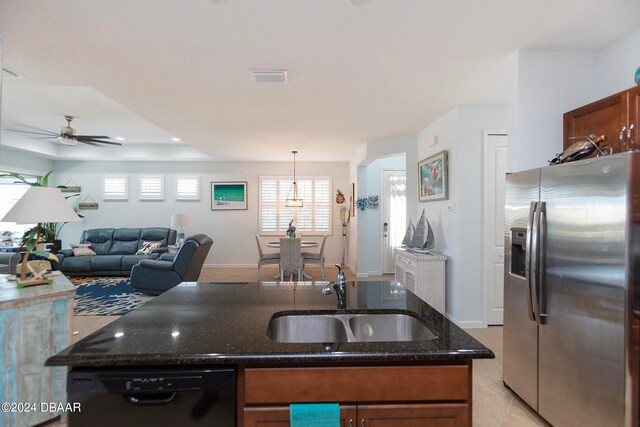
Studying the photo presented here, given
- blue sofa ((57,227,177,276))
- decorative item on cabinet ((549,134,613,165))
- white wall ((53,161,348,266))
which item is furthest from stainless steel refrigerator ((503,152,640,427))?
blue sofa ((57,227,177,276))

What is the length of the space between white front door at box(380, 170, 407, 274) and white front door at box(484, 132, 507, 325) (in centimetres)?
295

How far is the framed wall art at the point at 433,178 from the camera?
3.61m

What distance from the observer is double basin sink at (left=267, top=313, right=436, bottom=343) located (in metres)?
1.43

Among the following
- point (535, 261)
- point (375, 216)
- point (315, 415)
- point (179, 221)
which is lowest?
point (315, 415)

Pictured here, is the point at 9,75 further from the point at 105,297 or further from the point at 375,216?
the point at 375,216

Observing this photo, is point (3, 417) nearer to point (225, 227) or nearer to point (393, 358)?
point (393, 358)

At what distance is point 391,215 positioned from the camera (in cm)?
638

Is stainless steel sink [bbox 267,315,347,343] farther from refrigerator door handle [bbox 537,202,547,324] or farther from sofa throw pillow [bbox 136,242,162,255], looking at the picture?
sofa throw pillow [bbox 136,242,162,255]

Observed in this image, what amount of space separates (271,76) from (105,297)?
13.6ft

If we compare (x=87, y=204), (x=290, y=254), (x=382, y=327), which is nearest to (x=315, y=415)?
(x=382, y=327)

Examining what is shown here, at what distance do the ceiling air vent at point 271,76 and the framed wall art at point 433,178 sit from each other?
2.15 m

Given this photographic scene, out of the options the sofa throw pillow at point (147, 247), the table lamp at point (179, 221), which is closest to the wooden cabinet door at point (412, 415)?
the sofa throw pillow at point (147, 247)

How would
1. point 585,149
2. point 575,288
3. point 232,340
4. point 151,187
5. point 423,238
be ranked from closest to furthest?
point 232,340 < point 575,288 < point 585,149 < point 423,238 < point 151,187

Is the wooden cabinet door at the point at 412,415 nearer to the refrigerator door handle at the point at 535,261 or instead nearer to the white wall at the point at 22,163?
the refrigerator door handle at the point at 535,261
